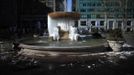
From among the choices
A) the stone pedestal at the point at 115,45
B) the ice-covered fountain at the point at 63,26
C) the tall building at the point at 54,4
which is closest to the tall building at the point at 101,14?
the tall building at the point at 54,4

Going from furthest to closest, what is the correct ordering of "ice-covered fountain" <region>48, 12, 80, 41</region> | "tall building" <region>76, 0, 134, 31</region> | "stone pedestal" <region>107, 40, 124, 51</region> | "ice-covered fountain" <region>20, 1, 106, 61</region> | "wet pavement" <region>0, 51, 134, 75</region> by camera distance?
1. "tall building" <region>76, 0, 134, 31</region>
2. "ice-covered fountain" <region>48, 12, 80, 41</region>
3. "stone pedestal" <region>107, 40, 124, 51</region>
4. "ice-covered fountain" <region>20, 1, 106, 61</region>
5. "wet pavement" <region>0, 51, 134, 75</region>

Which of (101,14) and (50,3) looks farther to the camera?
(50,3)

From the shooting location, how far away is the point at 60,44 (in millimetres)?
21562

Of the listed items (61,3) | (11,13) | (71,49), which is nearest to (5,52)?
(71,49)

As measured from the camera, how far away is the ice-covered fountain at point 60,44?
63.5ft

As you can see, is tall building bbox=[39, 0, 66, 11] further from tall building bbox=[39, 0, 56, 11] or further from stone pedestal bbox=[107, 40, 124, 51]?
stone pedestal bbox=[107, 40, 124, 51]

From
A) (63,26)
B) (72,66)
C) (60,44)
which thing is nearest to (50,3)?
(63,26)

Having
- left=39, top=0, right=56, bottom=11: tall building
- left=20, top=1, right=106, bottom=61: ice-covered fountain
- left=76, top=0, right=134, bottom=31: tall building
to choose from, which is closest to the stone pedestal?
left=20, top=1, right=106, bottom=61: ice-covered fountain

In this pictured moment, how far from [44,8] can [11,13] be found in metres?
9.72

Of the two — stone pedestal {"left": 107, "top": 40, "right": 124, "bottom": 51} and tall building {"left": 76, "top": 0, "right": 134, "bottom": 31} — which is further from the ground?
tall building {"left": 76, "top": 0, "right": 134, "bottom": 31}

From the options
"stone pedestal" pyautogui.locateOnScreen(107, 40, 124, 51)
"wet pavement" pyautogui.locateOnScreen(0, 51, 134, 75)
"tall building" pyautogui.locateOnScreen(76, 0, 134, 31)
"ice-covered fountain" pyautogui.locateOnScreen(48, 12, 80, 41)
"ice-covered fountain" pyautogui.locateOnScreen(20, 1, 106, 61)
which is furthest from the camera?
"tall building" pyautogui.locateOnScreen(76, 0, 134, 31)

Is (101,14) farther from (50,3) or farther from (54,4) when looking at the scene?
(50,3)

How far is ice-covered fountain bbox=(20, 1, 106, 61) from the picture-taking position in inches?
762

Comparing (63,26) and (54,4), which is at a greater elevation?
(54,4)
